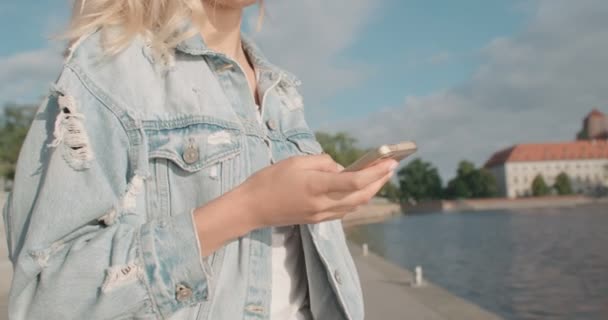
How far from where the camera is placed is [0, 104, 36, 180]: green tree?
41.4 metres

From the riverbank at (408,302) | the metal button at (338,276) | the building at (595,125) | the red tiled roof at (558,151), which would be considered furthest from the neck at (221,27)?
the building at (595,125)

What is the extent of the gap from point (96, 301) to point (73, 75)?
1.38 ft

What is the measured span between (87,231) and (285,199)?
33 cm

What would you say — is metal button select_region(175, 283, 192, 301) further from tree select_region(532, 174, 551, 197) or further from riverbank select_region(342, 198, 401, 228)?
tree select_region(532, 174, 551, 197)

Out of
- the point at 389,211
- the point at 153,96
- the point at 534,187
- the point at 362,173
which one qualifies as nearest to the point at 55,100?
the point at 153,96

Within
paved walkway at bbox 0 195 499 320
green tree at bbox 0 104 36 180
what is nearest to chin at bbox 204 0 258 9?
paved walkway at bbox 0 195 499 320

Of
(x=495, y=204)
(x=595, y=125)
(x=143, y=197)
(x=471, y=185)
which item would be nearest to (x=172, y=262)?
(x=143, y=197)

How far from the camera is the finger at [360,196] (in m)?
1.02

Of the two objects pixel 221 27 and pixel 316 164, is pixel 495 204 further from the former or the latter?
pixel 316 164

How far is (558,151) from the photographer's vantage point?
96812 millimetres

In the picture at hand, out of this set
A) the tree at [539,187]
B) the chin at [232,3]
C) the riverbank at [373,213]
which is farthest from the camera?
the tree at [539,187]

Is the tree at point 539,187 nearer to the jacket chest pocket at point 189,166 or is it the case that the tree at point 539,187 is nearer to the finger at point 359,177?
the jacket chest pocket at point 189,166

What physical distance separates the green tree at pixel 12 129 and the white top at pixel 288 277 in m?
43.5

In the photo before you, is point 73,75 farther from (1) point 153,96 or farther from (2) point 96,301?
(2) point 96,301
